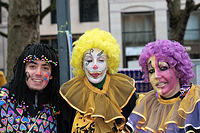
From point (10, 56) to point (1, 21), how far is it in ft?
32.0

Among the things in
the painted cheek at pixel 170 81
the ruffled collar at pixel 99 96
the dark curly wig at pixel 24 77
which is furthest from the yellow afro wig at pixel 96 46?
the painted cheek at pixel 170 81

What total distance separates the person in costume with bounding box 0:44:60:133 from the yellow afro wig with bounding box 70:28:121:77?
321 mm

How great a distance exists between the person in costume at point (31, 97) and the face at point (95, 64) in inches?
14.7

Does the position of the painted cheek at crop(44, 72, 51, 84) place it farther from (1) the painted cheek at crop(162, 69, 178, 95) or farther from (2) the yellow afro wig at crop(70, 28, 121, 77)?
(1) the painted cheek at crop(162, 69, 178, 95)

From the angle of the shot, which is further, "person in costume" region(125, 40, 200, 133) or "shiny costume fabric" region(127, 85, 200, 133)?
"person in costume" region(125, 40, 200, 133)

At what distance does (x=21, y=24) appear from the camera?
17.0ft

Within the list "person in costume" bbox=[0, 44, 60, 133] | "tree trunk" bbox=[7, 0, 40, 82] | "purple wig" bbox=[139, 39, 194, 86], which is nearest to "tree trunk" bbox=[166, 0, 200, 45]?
"tree trunk" bbox=[7, 0, 40, 82]

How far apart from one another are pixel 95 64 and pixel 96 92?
0.33 meters

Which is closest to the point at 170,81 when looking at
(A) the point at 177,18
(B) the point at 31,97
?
(B) the point at 31,97

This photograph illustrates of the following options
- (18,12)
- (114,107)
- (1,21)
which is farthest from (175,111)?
(1,21)

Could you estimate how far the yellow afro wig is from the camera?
10.1 feet

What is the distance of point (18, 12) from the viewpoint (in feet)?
16.9

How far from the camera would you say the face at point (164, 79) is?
253cm

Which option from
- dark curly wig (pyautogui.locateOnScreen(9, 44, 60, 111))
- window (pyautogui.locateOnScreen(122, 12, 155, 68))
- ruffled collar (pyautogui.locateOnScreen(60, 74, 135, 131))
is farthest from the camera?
window (pyautogui.locateOnScreen(122, 12, 155, 68))
